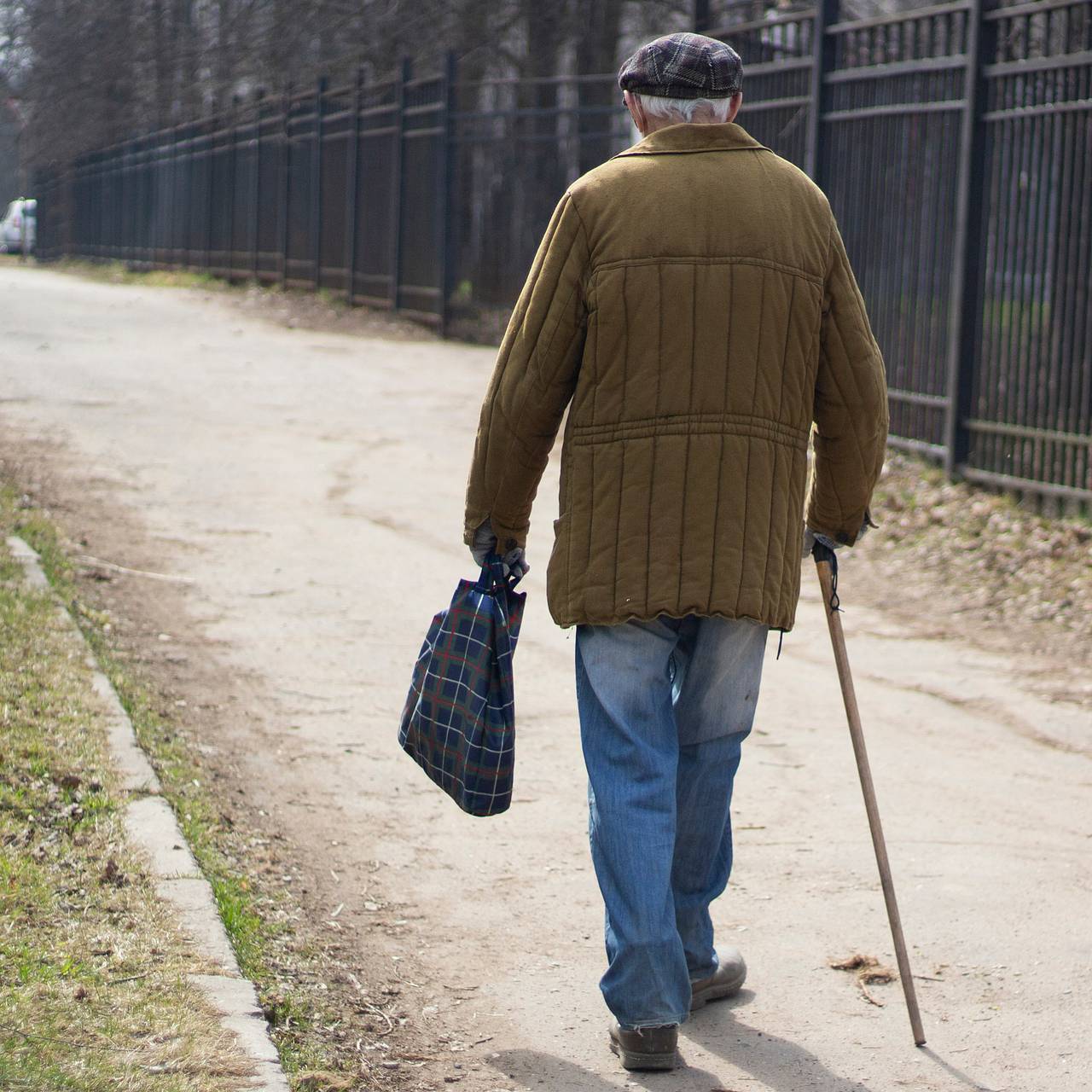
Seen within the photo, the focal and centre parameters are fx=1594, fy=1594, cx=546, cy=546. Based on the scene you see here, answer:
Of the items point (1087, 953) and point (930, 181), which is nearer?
point (1087, 953)

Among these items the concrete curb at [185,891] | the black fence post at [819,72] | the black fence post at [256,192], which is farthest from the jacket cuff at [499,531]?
the black fence post at [256,192]

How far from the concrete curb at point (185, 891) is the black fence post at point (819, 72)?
657 cm

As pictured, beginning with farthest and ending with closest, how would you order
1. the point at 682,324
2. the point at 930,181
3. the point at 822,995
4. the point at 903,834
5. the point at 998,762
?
1. the point at 930,181
2. the point at 998,762
3. the point at 903,834
4. the point at 822,995
5. the point at 682,324

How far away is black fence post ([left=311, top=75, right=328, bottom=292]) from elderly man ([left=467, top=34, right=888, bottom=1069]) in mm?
18268

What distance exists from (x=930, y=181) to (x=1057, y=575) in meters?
2.83

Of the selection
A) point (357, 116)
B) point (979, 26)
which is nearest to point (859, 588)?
point (979, 26)

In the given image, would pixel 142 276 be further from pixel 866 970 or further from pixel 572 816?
pixel 866 970

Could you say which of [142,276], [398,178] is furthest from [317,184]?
[142,276]

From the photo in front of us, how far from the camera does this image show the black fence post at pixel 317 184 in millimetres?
20453

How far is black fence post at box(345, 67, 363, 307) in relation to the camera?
19.2m

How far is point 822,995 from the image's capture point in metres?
3.44

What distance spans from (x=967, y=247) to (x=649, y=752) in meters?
6.56

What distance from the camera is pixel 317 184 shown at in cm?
2083

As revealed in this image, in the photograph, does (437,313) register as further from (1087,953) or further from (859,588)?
(1087,953)
